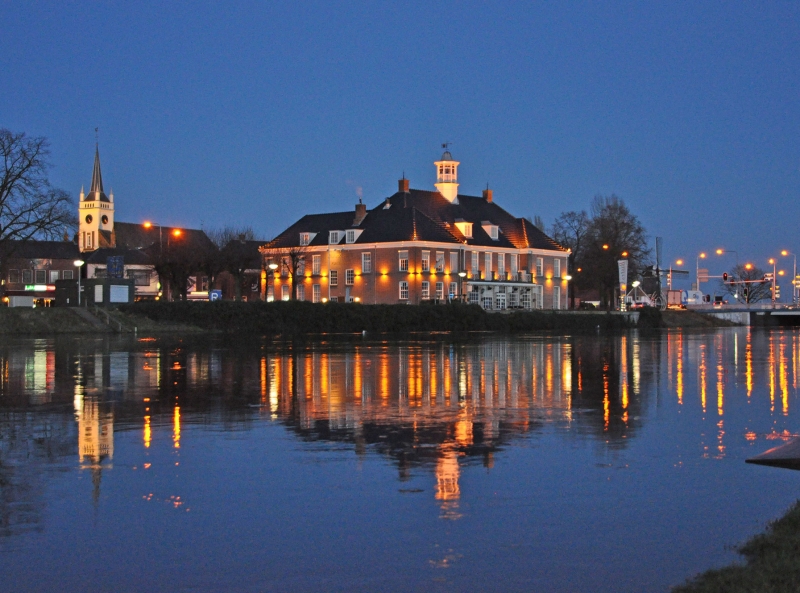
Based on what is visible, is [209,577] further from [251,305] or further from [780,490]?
[251,305]

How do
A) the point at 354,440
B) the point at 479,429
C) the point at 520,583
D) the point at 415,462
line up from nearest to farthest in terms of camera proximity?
the point at 520,583 < the point at 415,462 < the point at 354,440 < the point at 479,429

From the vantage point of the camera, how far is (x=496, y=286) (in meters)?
111

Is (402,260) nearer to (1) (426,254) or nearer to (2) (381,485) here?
(1) (426,254)

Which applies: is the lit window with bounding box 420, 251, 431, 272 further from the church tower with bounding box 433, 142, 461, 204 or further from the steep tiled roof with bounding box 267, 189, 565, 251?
the church tower with bounding box 433, 142, 461, 204

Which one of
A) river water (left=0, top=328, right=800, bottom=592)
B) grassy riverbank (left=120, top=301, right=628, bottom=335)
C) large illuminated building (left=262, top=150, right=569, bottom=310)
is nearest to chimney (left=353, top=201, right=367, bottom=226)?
large illuminated building (left=262, top=150, right=569, bottom=310)

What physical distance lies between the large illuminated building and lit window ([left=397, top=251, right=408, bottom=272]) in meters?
0.10

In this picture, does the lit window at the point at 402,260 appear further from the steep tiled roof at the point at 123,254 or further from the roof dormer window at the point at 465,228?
the steep tiled roof at the point at 123,254

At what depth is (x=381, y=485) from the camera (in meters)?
13.0

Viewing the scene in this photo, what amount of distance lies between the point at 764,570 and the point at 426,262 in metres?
95.0

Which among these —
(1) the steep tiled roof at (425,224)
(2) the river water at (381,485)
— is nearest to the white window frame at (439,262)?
(1) the steep tiled roof at (425,224)

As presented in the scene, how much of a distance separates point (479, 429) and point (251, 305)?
201ft

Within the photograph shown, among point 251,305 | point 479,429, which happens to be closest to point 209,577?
point 479,429

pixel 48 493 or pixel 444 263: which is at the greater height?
→ pixel 444 263

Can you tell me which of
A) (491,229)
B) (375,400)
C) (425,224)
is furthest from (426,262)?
(375,400)
